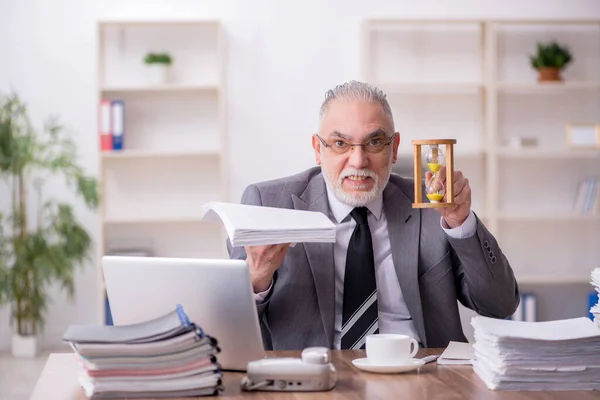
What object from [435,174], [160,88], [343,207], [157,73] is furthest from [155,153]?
[435,174]

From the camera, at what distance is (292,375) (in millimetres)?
1653

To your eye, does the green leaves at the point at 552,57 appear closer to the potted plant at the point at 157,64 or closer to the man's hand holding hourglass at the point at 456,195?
the potted plant at the point at 157,64

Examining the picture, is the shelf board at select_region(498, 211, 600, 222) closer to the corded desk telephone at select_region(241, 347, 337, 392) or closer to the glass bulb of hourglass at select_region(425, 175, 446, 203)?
the glass bulb of hourglass at select_region(425, 175, 446, 203)

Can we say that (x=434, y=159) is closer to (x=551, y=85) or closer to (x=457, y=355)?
(x=457, y=355)

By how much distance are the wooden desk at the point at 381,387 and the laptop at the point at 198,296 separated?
0.26ft

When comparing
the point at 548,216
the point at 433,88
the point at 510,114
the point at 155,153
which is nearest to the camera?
the point at 155,153

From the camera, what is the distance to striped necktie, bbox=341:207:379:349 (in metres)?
2.31

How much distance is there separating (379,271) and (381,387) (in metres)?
0.76

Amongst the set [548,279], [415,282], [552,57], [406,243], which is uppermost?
[552,57]

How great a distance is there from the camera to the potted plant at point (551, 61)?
5.85m

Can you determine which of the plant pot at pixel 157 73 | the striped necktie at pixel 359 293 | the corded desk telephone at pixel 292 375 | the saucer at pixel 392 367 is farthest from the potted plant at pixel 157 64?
the corded desk telephone at pixel 292 375

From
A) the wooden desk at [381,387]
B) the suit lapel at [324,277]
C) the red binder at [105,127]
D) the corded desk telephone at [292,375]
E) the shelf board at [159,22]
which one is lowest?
the wooden desk at [381,387]

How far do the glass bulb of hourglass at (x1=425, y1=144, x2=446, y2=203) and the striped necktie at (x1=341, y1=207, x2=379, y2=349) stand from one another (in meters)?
0.36

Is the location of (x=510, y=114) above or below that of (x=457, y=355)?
above
